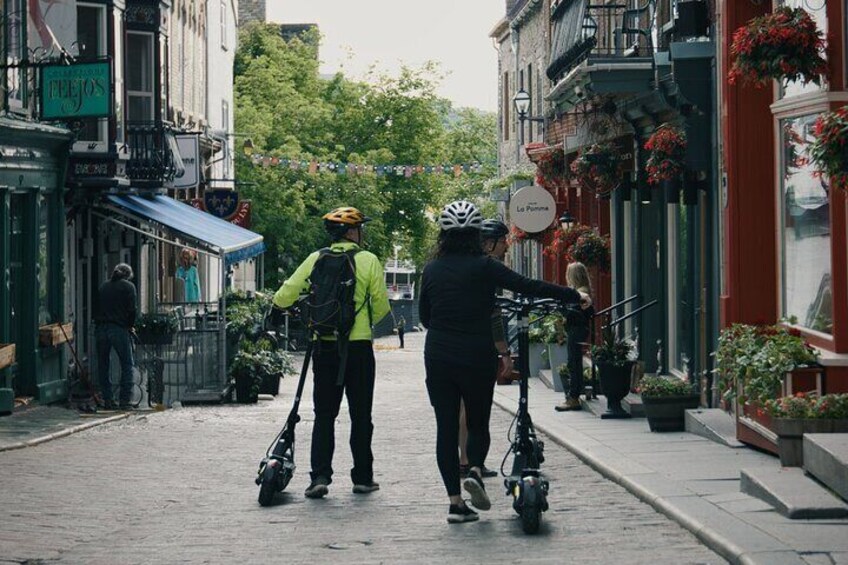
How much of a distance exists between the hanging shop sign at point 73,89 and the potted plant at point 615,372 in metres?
7.10

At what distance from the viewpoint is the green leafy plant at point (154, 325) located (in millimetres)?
23828

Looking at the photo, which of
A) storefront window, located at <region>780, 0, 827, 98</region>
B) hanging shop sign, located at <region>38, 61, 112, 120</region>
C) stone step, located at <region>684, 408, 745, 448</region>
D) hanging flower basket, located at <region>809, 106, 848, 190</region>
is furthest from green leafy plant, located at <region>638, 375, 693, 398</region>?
hanging shop sign, located at <region>38, 61, 112, 120</region>

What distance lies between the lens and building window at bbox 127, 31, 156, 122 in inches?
1143

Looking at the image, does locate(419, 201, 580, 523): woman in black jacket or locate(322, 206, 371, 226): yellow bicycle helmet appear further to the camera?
locate(322, 206, 371, 226): yellow bicycle helmet

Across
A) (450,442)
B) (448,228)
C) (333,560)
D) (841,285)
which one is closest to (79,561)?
(333,560)

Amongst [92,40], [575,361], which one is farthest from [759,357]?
[92,40]

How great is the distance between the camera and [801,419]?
1142 cm

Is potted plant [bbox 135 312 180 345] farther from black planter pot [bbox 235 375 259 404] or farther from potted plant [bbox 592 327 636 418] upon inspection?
potted plant [bbox 592 327 636 418]

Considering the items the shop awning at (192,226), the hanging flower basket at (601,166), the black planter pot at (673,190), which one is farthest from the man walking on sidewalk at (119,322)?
the black planter pot at (673,190)

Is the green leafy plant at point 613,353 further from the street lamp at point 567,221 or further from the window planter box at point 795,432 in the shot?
the street lamp at point 567,221

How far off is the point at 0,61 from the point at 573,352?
785 centimetres

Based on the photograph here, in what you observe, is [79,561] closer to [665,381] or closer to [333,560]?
[333,560]

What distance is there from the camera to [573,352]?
19.2 m

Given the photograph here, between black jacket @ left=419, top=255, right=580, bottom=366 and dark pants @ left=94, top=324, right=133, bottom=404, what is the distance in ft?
38.7
